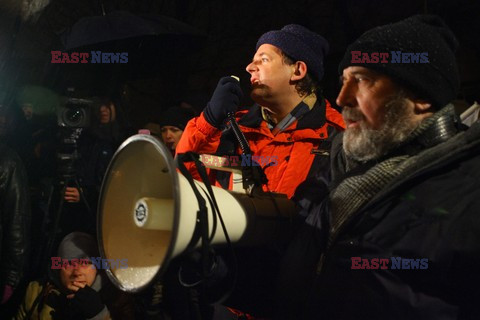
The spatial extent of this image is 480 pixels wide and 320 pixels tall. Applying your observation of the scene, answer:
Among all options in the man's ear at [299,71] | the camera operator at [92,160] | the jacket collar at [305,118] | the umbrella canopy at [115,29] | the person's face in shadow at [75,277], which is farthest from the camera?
the umbrella canopy at [115,29]

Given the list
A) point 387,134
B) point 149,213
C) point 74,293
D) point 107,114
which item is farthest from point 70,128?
point 387,134

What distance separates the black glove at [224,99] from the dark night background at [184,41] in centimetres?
282

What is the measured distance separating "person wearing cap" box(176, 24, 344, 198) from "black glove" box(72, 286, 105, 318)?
1.46m

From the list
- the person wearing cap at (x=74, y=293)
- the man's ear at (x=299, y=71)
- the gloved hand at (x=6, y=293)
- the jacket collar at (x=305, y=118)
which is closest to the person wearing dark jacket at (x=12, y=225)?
the gloved hand at (x=6, y=293)

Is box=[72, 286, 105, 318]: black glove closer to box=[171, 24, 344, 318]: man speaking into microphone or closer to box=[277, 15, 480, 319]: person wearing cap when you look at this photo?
box=[171, 24, 344, 318]: man speaking into microphone

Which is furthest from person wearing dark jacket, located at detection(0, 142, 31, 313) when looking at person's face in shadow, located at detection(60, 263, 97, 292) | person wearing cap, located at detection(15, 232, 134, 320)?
person's face in shadow, located at detection(60, 263, 97, 292)

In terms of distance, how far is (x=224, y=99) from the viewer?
205 cm

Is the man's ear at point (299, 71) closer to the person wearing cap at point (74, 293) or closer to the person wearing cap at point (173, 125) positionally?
the person wearing cap at point (74, 293)

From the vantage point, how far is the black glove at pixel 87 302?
10.0ft

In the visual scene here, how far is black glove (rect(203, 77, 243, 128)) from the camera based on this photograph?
6.66 ft

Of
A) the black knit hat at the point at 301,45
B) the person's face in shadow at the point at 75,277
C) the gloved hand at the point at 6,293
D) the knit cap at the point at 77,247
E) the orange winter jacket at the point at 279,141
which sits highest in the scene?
the black knit hat at the point at 301,45

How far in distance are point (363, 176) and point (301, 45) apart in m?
1.18

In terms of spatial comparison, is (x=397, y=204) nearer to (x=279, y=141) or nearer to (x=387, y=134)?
(x=387, y=134)

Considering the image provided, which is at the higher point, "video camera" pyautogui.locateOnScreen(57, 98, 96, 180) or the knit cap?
"video camera" pyautogui.locateOnScreen(57, 98, 96, 180)
